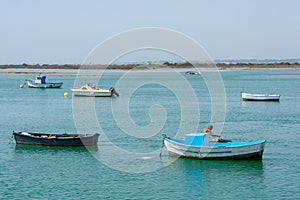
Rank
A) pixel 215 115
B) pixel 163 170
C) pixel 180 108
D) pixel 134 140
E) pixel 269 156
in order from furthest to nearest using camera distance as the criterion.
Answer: pixel 180 108, pixel 215 115, pixel 134 140, pixel 269 156, pixel 163 170

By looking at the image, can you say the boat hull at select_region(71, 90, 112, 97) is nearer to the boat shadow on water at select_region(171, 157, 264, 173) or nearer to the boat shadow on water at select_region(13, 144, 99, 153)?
the boat shadow on water at select_region(13, 144, 99, 153)

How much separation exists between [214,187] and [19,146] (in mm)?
13271

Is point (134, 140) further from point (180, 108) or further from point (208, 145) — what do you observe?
point (180, 108)

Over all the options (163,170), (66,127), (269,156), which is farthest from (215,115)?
(163,170)

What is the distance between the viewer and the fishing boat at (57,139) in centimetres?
2928

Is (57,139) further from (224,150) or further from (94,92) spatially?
(94,92)

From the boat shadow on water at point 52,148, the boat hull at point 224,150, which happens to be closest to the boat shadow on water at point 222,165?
the boat hull at point 224,150

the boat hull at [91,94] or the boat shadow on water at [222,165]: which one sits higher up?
the boat hull at [91,94]

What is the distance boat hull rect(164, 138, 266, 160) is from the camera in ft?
83.6

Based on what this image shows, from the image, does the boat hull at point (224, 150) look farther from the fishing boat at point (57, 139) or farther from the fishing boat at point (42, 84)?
the fishing boat at point (42, 84)

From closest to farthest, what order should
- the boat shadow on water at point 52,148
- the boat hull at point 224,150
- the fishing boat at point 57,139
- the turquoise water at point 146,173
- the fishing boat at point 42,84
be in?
the turquoise water at point 146,173, the boat hull at point 224,150, the boat shadow on water at point 52,148, the fishing boat at point 57,139, the fishing boat at point 42,84

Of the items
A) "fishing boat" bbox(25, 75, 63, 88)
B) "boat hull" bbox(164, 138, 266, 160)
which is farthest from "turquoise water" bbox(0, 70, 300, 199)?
"fishing boat" bbox(25, 75, 63, 88)

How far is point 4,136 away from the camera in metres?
34.0

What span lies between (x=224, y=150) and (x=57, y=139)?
32.0ft
